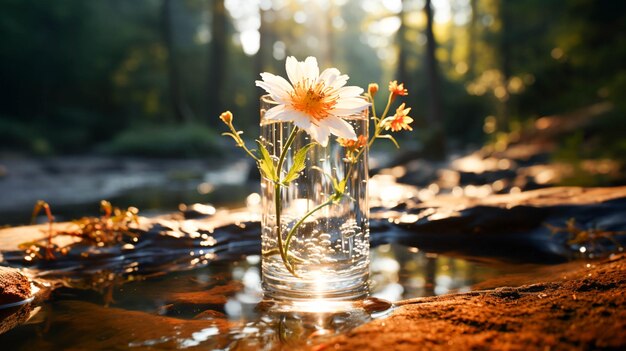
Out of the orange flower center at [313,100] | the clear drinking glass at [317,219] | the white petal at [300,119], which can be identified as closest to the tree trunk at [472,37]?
the clear drinking glass at [317,219]

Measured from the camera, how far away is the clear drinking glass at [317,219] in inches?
101

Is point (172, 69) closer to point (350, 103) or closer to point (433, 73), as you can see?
point (433, 73)

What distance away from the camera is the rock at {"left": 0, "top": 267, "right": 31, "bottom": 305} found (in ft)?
8.11

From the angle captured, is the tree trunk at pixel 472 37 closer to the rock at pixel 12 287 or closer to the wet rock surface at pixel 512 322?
the wet rock surface at pixel 512 322

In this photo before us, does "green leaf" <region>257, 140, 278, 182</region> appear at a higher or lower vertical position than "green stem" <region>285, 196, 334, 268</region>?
higher

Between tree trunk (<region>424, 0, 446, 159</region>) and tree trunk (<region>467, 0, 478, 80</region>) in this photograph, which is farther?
tree trunk (<region>467, 0, 478, 80</region>)

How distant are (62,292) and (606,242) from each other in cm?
320

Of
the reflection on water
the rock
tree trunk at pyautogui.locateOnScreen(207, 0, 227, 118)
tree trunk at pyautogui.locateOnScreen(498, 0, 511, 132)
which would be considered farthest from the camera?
tree trunk at pyautogui.locateOnScreen(207, 0, 227, 118)

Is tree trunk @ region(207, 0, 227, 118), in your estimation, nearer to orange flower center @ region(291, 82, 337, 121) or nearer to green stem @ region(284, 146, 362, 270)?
green stem @ region(284, 146, 362, 270)

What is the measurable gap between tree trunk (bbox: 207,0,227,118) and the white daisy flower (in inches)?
939

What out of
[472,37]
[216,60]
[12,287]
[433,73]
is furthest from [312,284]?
[472,37]

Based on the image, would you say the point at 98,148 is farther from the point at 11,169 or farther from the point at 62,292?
the point at 62,292

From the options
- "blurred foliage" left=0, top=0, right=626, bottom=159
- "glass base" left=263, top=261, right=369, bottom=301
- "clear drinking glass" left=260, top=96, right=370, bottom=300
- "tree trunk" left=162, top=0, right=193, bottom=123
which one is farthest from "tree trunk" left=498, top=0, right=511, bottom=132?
"glass base" left=263, top=261, right=369, bottom=301

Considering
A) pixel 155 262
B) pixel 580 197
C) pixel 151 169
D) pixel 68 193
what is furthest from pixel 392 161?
pixel 155 262
